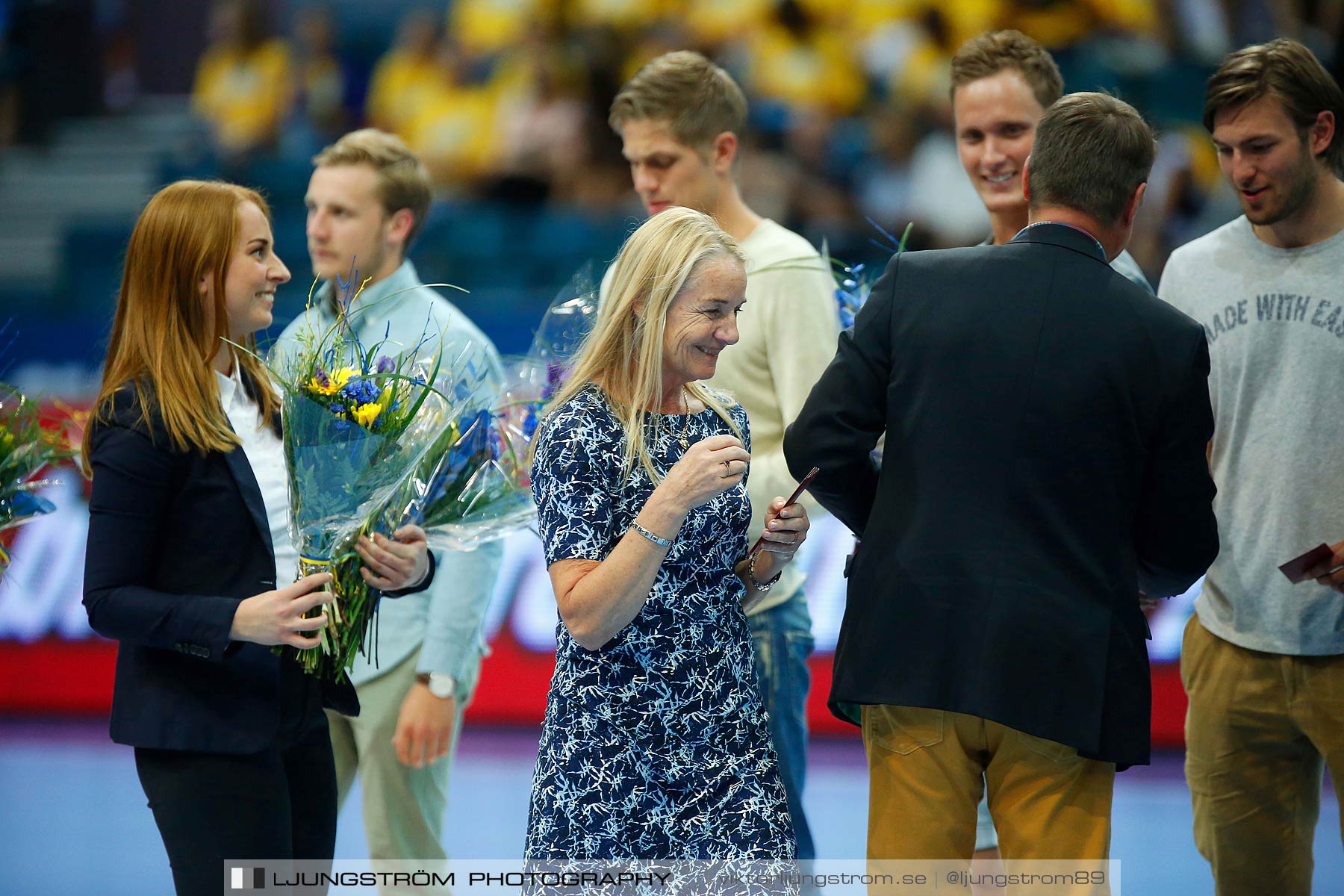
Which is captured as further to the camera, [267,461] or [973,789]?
[267,461]

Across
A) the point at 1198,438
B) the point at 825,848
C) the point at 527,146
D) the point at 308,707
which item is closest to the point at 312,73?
the point at 527,146

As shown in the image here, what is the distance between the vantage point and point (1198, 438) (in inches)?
82.4

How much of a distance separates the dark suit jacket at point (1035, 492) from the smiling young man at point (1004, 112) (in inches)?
33.5

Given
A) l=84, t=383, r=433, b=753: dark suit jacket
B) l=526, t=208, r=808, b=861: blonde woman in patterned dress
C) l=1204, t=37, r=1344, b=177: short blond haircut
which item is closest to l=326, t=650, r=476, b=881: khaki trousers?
l=84, t=383, r=433, b=753: dark suit jacket

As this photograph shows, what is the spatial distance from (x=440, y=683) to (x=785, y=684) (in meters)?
0.82

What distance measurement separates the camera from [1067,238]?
6.98ft

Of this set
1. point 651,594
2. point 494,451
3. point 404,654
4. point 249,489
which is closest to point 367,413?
point 249,489

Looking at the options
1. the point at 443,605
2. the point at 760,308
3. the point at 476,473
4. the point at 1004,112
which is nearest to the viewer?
the point at 476,473

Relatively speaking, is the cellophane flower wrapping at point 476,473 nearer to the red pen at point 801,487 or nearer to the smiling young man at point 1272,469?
the red pen at point 801,487

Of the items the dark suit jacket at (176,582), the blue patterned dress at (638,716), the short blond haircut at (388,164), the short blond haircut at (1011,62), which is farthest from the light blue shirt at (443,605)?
the short blond haircut at (1011,62)

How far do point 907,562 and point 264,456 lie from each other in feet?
3.99

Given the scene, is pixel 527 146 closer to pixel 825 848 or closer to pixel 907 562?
pixel 825 848

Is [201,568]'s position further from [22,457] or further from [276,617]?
[22,457]

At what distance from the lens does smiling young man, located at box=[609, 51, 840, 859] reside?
2.74 m
